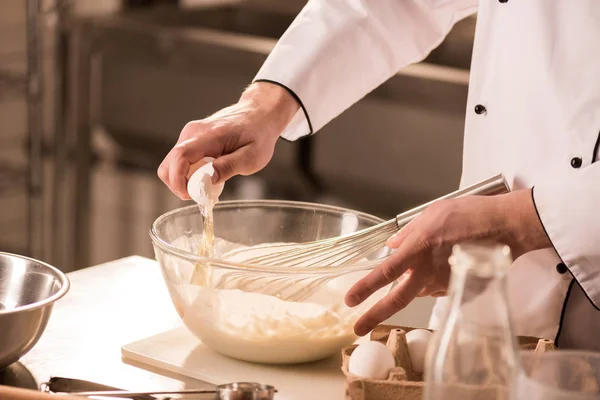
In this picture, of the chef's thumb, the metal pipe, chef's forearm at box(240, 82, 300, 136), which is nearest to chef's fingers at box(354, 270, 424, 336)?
the chef's thumb

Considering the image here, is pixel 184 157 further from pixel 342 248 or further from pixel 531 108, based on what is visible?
pixel 531 108

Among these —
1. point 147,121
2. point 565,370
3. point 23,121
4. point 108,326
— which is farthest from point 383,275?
point 23,121

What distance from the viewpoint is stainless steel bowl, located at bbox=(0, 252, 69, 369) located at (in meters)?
0.88

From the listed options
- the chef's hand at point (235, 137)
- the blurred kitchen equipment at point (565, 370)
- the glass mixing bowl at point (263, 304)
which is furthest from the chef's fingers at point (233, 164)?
the blurred kitchen equipment at point (565, 370)

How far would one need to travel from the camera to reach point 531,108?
1131mm

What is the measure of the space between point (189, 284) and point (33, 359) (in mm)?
195

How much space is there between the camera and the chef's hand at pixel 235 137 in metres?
1.10

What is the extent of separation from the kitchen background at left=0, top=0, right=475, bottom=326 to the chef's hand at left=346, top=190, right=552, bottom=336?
1.37 meters

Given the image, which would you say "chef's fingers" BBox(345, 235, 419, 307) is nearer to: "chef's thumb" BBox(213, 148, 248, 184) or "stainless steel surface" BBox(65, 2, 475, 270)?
"chef's thumb" BBox(213, 148, 248, 184)

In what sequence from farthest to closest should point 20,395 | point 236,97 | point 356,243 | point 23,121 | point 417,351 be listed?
point 23,121, point 236,97, point 356,243, point 417,351, point 20,395

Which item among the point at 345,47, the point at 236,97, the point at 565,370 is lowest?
the point at 565,370

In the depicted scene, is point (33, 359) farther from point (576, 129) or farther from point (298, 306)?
point (576, 129)

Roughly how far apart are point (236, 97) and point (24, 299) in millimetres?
1734

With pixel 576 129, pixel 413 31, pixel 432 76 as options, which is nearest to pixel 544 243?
pixel 576 129
